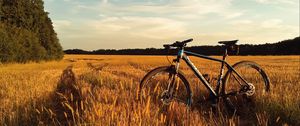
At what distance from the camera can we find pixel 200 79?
307 inches

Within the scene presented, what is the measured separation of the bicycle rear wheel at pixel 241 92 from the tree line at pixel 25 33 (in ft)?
99.0

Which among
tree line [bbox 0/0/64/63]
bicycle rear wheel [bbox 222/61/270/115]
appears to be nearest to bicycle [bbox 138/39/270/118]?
bicycle rear wheel [bbox 222/61/270/115]

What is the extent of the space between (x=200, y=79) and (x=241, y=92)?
98 cm

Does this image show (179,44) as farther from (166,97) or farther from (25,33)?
(25,33)

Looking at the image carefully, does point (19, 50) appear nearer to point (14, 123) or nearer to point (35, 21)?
point (35, 21)

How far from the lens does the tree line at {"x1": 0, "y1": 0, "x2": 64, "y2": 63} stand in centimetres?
3744

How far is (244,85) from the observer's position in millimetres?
8383

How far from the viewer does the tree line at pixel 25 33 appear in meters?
37.4

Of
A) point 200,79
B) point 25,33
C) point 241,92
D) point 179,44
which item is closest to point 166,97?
point 200,79

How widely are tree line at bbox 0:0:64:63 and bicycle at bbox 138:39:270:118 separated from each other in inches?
1188

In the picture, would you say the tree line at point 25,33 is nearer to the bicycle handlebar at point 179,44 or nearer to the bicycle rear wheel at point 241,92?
the bicycle rear wheel at point 241,92

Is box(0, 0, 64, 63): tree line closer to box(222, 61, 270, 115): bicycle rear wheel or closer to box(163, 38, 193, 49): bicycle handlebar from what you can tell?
box(222, 61, 270, 115): bicycle rear wheel

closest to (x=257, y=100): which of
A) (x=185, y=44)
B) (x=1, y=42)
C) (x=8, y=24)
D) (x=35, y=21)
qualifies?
(x=185, y=44)

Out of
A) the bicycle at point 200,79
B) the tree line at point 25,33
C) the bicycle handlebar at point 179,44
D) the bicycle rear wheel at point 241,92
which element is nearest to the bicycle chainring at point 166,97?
the bicycle at point 200,79
